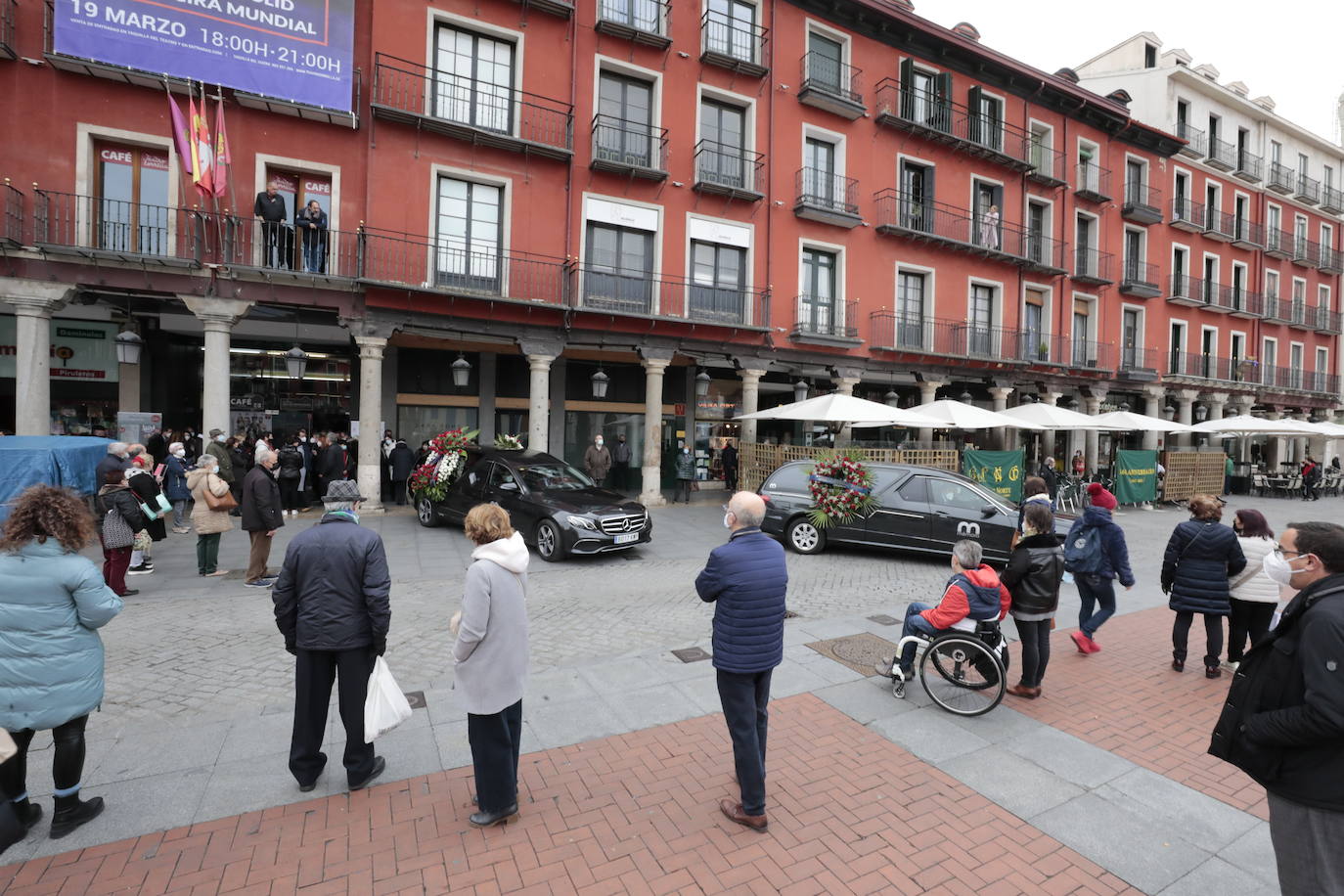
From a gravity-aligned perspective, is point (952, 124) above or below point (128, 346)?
above

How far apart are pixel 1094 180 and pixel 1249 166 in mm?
12516

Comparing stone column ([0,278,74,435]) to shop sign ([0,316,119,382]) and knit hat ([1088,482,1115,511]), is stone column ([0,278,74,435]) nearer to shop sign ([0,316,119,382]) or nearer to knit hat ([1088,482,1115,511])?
shop sign ([0,316,119,382])

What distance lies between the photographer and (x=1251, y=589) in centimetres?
507

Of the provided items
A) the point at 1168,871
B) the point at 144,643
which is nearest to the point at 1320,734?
the point at 1168,871

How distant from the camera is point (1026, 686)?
493cm

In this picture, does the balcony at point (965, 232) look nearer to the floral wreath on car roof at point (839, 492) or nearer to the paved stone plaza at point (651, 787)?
the floral wreath on car roof at point (839, 492)

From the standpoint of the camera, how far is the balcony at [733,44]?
16.3 m

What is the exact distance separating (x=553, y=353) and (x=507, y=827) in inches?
498

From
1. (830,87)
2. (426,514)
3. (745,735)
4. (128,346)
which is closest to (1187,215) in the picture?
(830,87)

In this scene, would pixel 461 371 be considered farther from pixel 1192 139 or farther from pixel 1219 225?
pixel 1219 225

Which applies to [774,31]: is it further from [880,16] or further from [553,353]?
[553,353]

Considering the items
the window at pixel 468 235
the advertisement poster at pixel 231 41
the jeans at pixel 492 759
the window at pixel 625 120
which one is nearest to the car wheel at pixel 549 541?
the jeans at pixel 492 759

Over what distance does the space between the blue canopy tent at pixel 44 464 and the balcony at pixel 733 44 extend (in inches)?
623

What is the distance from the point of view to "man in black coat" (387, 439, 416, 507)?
14.5 meters
